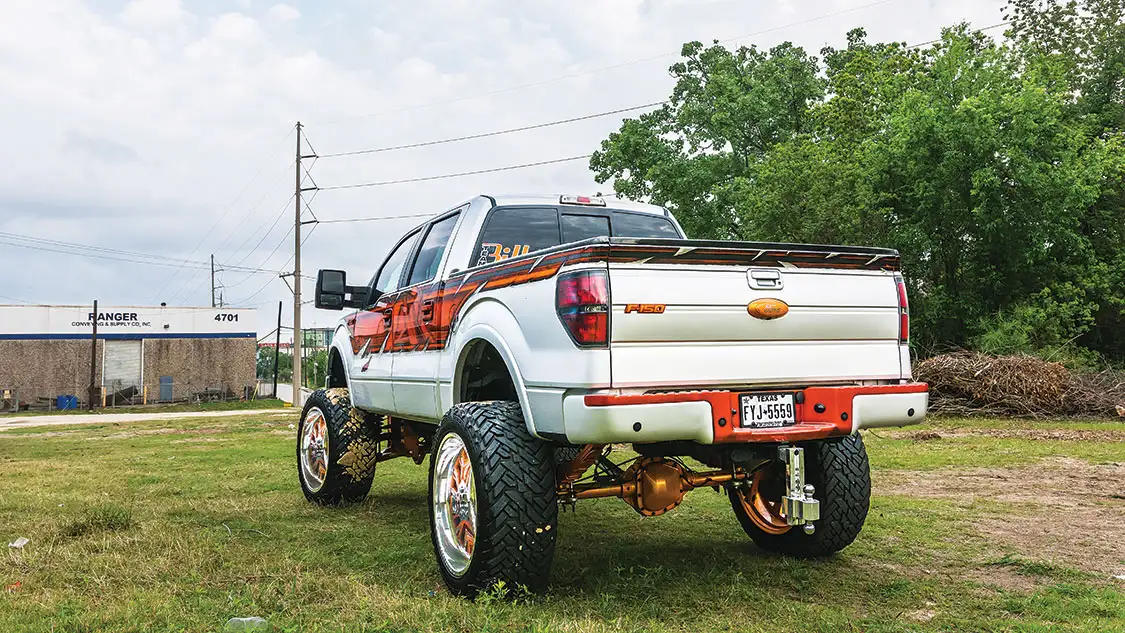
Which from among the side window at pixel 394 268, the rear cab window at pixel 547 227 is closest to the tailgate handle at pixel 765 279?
the rear cab window at pixel 547 227

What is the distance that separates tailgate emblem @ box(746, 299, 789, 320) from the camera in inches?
168

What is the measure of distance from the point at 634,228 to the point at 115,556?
12.5 ft

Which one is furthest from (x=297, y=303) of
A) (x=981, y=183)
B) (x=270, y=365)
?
(x=270, y=365)

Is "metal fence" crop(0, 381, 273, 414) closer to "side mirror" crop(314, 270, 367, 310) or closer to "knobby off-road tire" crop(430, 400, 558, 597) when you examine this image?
"side mirror" crop(314, 270, 367, 310)

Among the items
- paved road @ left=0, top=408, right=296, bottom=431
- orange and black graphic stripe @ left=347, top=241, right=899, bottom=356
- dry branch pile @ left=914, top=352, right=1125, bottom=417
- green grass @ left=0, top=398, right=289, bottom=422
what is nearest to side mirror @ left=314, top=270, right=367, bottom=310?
orange and black graphic stripe @ left=347, top=241, right=899, bottom=356

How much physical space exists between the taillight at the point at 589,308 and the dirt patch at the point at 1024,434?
32.0 feet

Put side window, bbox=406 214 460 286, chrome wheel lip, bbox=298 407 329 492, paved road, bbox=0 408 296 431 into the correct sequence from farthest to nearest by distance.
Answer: paved road, bbox=0 408 296 431
chrome wheel lip, bbox=298 407 329 492
side window, bbox=406 214 460 286

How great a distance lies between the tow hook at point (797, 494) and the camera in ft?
14.2

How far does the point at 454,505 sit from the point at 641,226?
104 inches

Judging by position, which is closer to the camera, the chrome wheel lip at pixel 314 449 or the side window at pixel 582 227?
the side window at pixel 582 227

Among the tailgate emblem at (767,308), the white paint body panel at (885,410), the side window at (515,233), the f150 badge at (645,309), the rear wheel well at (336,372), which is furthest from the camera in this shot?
the rear wheel well at (336,372)

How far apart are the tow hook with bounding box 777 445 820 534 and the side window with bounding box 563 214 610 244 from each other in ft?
7.55

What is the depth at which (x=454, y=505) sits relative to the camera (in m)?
4.64

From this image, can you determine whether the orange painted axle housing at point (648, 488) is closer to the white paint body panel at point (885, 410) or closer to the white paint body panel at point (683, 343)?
the white paint body panel at point (683, 343)
